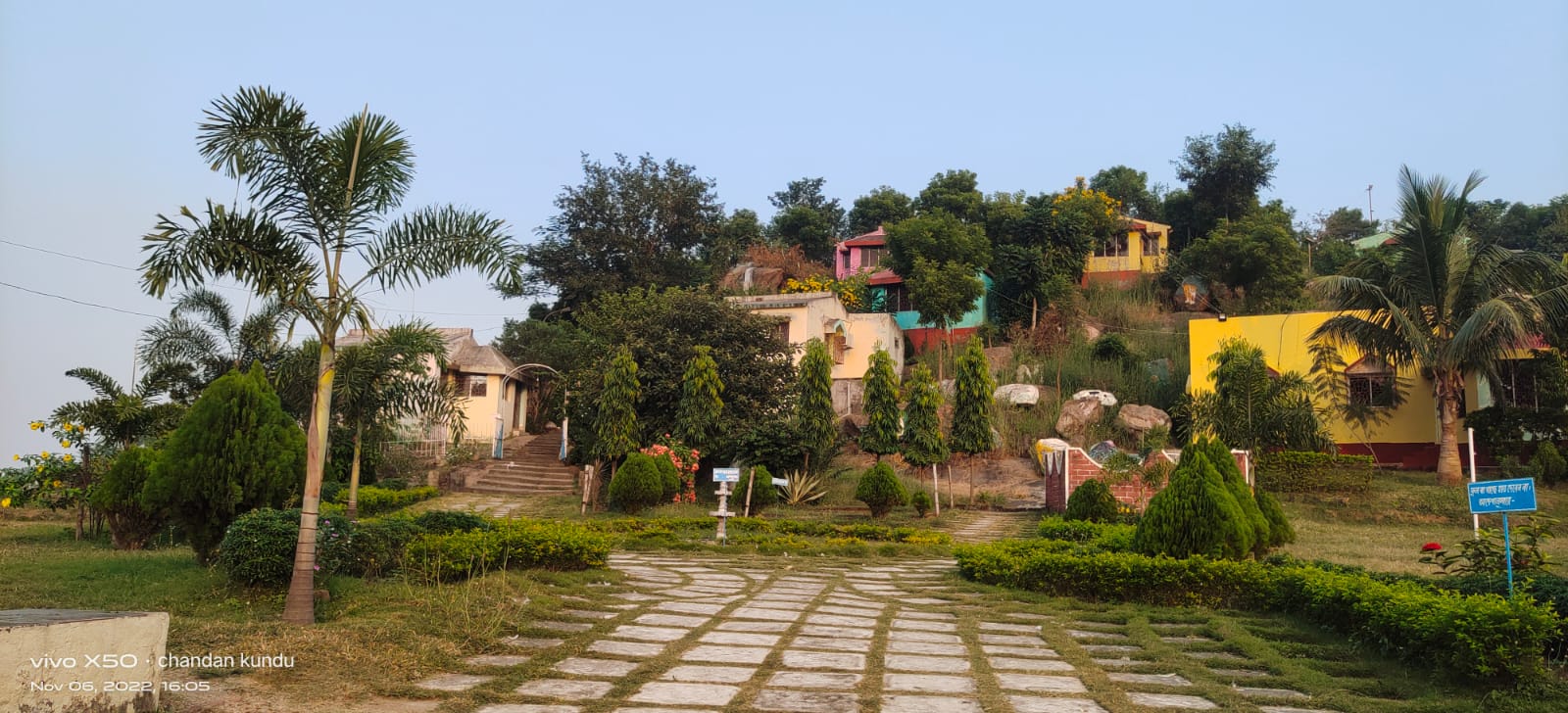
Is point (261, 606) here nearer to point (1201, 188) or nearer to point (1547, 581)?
point (1547, 581)

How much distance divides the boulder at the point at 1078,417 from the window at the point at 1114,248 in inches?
588

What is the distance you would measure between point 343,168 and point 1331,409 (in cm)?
2366

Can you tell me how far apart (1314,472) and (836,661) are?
16.6 metres

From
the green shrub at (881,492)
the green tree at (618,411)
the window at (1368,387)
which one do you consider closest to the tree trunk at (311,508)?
the green shrub at (881,492)

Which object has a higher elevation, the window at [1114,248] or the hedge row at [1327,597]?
the window at [1114,248]

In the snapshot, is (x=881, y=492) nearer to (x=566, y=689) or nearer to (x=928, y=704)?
(x=928, y=704)

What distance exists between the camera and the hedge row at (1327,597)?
560 centimetres

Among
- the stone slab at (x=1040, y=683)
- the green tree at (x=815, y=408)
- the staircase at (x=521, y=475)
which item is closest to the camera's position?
the stone slab at (x=1040, y=683)

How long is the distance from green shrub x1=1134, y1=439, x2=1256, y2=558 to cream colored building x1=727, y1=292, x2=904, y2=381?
18155mm

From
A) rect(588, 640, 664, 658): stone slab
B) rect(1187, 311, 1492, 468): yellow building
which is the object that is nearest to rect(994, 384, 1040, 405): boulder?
rect(1187, 311, 1492, 468): yellow building

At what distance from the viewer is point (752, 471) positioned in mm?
19359

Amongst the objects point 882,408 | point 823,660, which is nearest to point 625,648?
point 823,660

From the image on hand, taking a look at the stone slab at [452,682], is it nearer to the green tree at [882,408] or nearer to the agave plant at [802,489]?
the agave plant at [802,489]

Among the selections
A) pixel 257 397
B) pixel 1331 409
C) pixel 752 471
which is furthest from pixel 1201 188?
pixel 257 397
